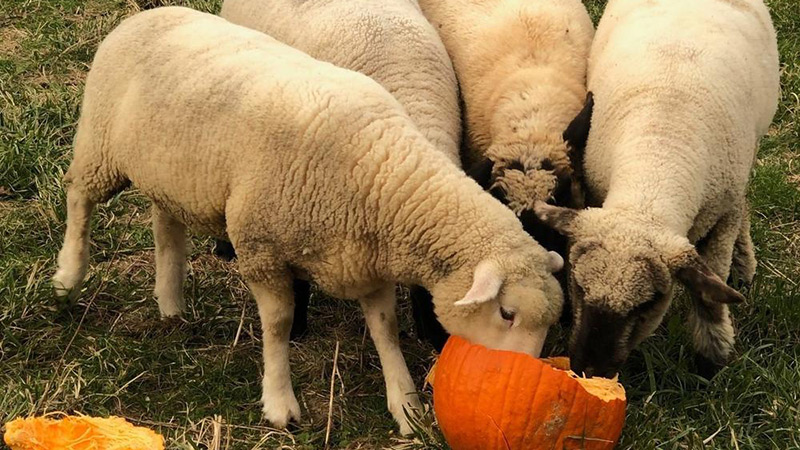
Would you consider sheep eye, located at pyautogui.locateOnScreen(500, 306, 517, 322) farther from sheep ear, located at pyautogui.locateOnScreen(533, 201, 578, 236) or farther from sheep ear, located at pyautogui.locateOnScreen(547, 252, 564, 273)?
sheep ear, located at pyautogui.locateOnScreen(533, 201, 578, 236)

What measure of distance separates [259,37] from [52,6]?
428 centimetres

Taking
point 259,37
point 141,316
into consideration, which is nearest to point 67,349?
point 141,316

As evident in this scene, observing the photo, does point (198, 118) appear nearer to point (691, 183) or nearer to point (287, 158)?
point (287, 158)

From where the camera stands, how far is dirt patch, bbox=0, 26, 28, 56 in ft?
24.0

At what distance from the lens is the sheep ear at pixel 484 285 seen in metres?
3.41

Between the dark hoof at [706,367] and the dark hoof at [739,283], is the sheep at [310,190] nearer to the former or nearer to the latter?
the dark hoof at [706,367]

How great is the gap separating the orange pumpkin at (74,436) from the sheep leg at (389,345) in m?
1.09

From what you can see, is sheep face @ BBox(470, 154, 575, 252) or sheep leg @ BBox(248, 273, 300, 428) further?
sheep face @ BBox(470, 154, 575, 252)

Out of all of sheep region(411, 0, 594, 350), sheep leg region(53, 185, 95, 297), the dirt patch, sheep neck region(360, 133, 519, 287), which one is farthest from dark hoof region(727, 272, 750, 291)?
the dirt patch

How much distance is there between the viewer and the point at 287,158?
3723 millimetres

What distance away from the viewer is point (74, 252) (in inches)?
189

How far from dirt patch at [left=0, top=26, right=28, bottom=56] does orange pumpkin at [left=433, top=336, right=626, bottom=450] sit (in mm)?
5355

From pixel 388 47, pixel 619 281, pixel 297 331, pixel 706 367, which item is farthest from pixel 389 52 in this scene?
pixel 706 367

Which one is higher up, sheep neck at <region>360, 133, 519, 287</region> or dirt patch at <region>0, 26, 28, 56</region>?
sheep neck at <region>360, 133, 519, 287</region>
